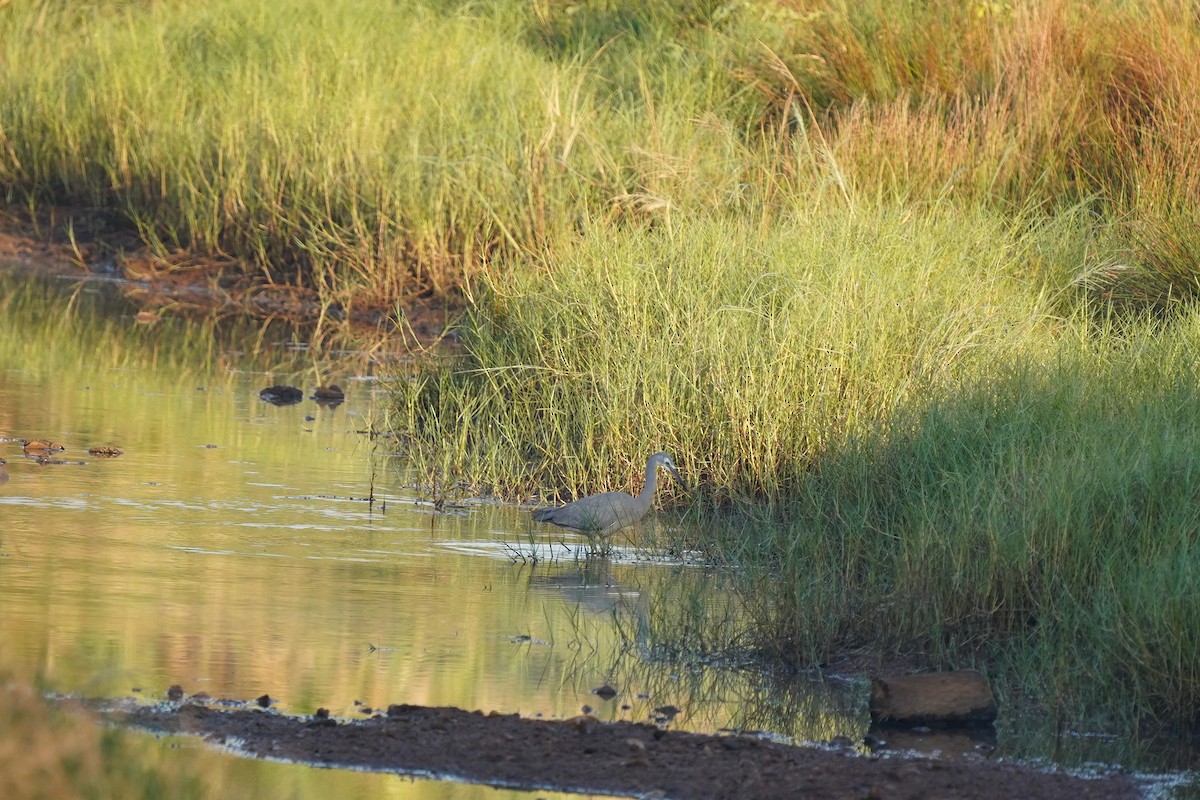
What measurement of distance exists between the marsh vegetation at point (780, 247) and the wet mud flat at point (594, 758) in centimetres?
104

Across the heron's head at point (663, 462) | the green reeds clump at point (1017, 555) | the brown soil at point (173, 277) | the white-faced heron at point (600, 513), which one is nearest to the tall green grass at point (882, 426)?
the green reeds clump at point (1017, 555)

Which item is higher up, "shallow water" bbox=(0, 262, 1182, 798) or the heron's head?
the heron's head

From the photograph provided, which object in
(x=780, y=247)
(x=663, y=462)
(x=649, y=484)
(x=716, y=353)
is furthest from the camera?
(x=780, y=247)

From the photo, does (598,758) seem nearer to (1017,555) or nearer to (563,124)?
(1017,555)

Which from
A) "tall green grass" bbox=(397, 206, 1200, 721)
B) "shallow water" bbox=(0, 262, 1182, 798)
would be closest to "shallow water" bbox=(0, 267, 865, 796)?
"shallow water" bbox=(0, 262, 1182, 798)

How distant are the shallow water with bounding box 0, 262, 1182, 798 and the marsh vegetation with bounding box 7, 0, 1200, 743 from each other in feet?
1.37

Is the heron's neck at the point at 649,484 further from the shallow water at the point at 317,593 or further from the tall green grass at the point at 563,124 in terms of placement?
the tall green grass at the point at 563,124

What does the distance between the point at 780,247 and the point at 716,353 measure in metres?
1.10

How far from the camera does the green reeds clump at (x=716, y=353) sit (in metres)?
9.58

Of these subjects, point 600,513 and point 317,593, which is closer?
point 317,593

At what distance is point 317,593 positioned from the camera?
7.45m

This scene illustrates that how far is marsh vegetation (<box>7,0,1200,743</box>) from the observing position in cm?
720

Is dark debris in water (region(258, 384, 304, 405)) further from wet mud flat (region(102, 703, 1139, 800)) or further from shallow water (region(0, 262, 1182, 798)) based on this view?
wet mud flat (region(102, 703, 1139, 800))

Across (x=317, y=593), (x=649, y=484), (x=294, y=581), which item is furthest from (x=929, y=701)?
(x=649, y=484)
